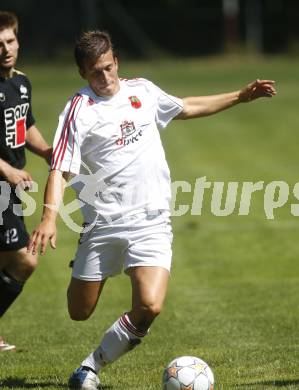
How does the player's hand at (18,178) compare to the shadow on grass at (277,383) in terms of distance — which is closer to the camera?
the shadow on grass at (277,383)

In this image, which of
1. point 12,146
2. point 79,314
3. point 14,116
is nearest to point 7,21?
point 14,116

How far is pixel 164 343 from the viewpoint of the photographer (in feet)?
28.7

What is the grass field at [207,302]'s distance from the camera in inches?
300

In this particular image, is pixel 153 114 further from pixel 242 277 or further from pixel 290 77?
pixel 290 77

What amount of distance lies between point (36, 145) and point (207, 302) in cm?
307

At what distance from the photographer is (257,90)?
7.73 m

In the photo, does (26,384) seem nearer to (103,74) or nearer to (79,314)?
(79,314)

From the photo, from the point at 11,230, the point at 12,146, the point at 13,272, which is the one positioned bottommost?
the point at 13,272

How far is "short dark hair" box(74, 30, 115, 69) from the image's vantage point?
274 inches

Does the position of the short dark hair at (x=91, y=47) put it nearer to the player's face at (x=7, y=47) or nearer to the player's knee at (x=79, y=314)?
the player's face at (x=7, y=47)

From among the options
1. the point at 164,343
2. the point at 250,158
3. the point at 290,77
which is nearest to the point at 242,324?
the point at 164,343

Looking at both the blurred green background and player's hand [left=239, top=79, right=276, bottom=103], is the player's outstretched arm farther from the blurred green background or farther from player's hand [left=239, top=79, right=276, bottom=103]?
player's hand [left=239, top=79, right=276, bottom=103]

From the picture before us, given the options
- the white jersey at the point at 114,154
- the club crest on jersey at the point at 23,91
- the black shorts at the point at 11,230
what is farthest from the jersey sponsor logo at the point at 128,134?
the black shorts at the point at 11,230

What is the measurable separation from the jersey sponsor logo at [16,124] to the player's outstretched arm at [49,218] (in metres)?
1.37
